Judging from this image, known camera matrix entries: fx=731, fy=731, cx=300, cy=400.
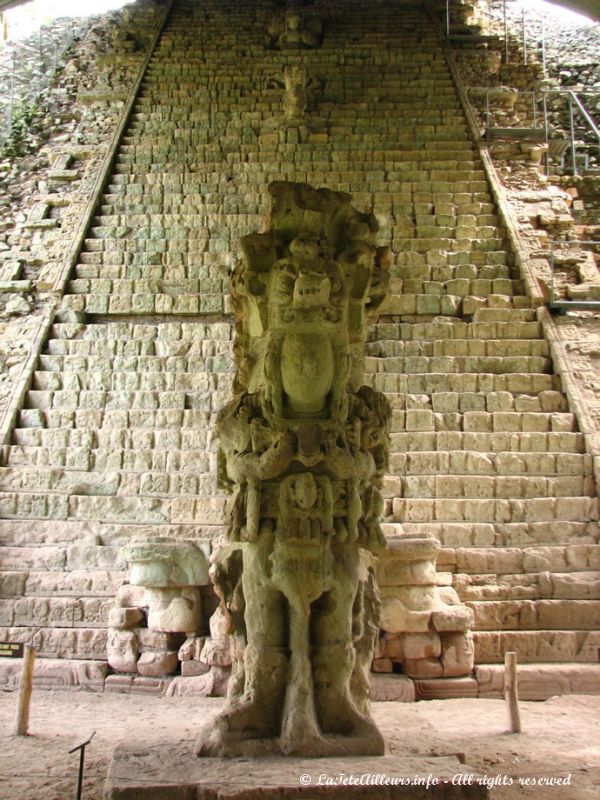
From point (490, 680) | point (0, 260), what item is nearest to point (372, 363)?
point (490, 680)

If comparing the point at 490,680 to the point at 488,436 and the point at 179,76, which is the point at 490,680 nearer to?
the point at 488,436

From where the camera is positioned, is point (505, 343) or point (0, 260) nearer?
point (505, 343)

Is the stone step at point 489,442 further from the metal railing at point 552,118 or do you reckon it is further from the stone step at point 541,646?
the metal railing at point 552,118

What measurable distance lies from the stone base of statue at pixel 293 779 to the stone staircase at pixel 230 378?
85.4 inches

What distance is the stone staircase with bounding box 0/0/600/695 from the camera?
17.6ft

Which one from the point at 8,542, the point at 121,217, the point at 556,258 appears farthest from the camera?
the point at 121,217

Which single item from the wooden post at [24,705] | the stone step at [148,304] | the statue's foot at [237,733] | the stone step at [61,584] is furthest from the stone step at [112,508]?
the statue's foot at [237,733]

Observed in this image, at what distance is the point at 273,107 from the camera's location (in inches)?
471

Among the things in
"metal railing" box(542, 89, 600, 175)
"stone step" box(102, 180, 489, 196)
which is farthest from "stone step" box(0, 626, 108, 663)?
"metal railing" box(542, 89, 600, 175)

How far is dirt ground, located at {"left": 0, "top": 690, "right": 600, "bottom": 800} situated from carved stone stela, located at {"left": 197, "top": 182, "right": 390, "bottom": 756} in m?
0.39

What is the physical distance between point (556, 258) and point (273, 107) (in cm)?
581

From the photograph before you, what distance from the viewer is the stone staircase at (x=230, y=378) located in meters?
5.36

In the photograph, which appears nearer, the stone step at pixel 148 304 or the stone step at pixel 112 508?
the stone step at pixel 112 508

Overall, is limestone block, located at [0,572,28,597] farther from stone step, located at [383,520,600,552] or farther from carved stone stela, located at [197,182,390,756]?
stone step, located at [383,520,600,552]
